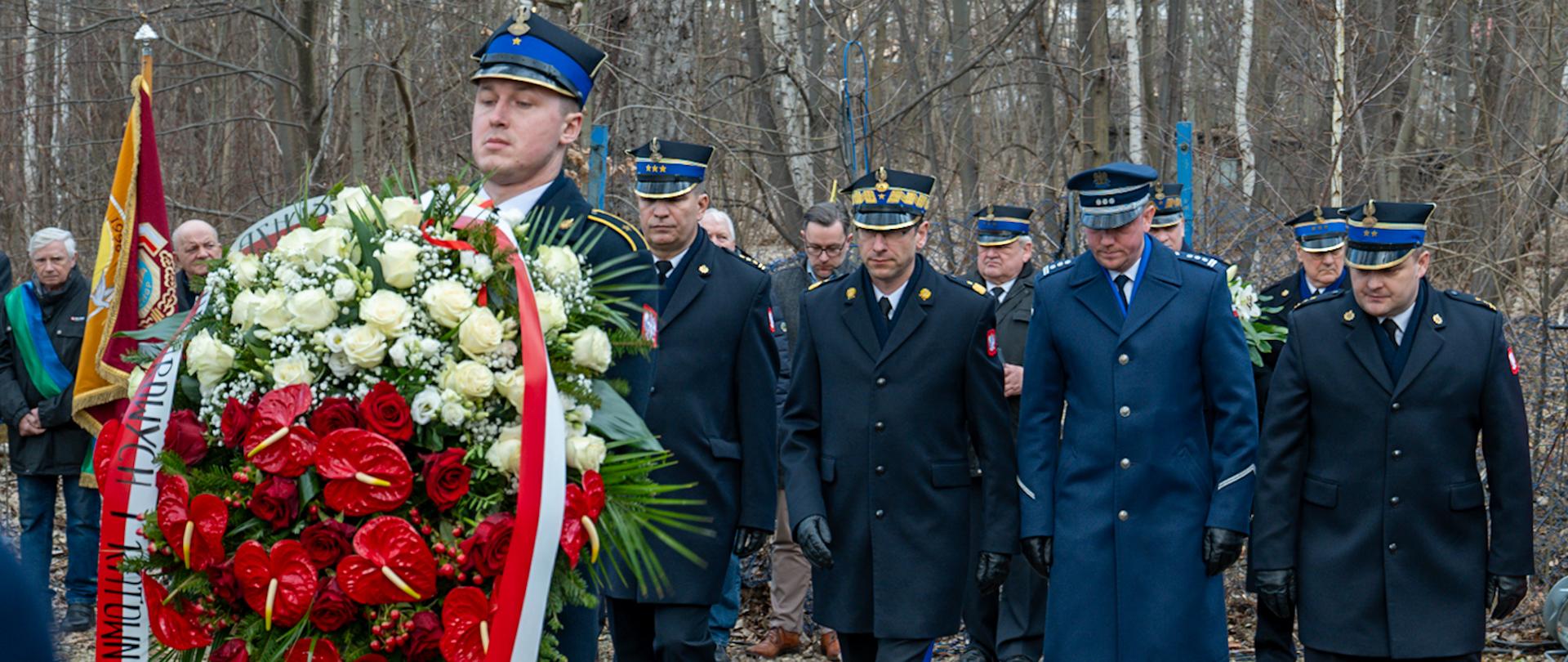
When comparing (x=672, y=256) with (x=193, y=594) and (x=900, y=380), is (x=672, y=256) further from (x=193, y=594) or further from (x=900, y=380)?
(x=193, y=594)

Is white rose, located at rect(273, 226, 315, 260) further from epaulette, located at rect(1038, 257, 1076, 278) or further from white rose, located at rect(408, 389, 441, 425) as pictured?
epaulette, located at rect(1038, 257, 1076, 278)

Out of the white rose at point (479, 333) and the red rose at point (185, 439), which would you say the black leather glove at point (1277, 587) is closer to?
the white rose at point (479, 333)

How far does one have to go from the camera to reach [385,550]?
10.2 feet

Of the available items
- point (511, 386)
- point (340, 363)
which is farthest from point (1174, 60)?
point (340, 363)

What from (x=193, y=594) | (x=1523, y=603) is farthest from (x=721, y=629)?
(x=193, y=594)

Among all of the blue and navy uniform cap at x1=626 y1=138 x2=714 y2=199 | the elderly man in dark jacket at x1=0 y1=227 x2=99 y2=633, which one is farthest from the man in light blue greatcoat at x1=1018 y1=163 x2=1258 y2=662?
the elderly man in dark jacket at x1=0 y1=227 x2=99 y2=633

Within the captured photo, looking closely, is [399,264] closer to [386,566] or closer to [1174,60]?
[386,566]

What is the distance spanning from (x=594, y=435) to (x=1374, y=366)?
3.16 metres

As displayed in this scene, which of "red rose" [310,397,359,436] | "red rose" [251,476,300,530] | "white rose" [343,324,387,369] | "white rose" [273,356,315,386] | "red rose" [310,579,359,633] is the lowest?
"red rose" [310,579,359,633]

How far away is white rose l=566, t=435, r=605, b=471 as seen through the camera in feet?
10.9

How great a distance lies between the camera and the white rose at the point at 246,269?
11.1ft

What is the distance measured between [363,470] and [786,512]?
17.4 feet

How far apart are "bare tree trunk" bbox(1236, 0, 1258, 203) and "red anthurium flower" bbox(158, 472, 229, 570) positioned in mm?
13199

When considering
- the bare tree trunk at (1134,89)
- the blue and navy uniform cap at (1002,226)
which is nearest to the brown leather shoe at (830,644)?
the blue and navy uniform cap at (1002,226)
